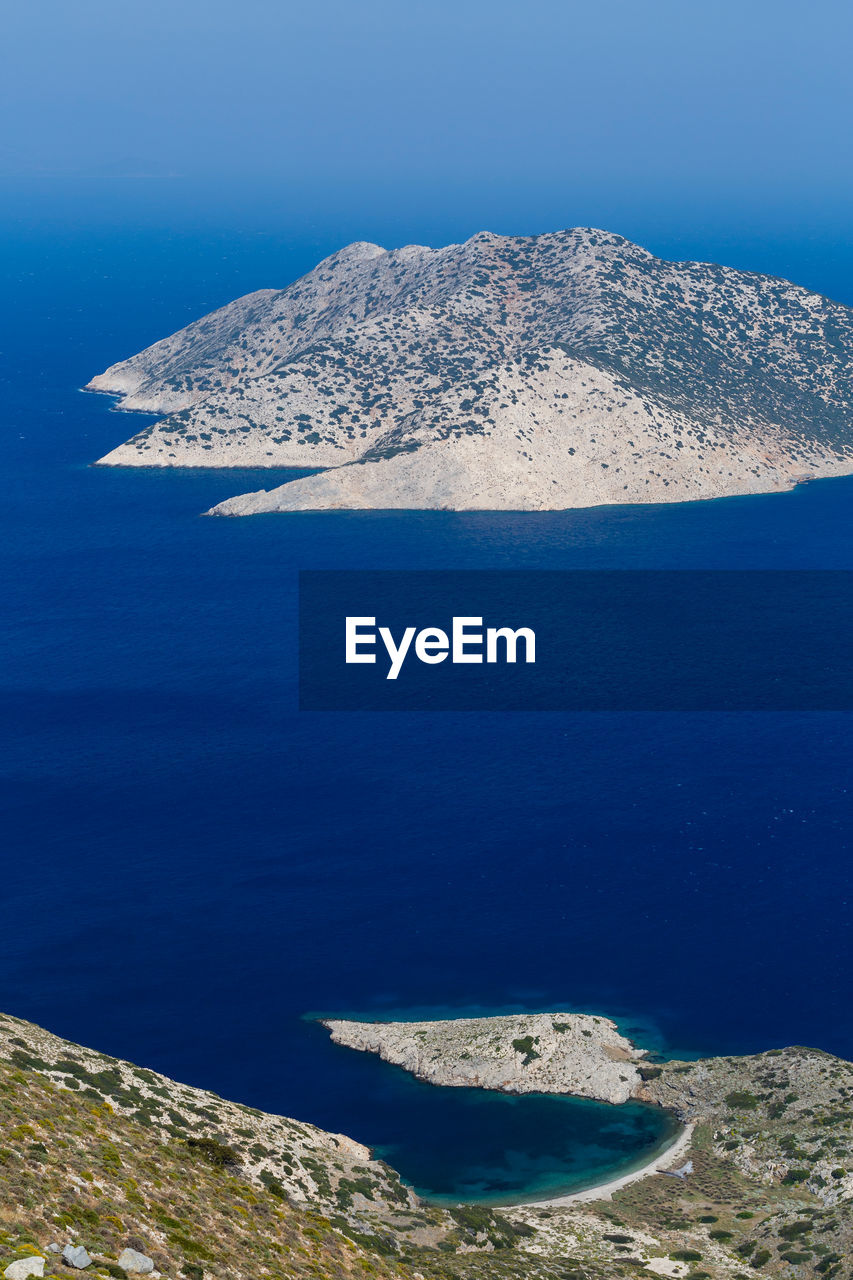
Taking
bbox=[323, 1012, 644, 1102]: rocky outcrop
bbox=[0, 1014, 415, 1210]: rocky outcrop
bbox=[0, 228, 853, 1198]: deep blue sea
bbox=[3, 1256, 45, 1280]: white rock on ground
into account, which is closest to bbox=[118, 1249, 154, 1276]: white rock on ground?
bbox=[3, 1256, 45, 1280]: white rock on ground

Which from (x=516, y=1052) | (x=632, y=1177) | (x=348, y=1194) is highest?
(x=516, y=1052)

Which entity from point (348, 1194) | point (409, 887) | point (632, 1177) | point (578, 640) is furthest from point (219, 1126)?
point (578, 640)

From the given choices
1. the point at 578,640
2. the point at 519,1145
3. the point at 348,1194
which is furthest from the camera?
the point at 578,640

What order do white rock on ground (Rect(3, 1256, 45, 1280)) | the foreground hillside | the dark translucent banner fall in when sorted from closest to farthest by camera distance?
white rock on ground (Rect(3, 1256, 45, 1280)), the foreground hillside, the dark translucent banner

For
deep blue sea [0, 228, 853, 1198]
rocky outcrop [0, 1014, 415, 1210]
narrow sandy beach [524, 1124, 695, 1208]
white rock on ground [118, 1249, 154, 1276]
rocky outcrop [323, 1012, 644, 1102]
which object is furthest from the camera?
deep blue sea [0, 228, 853, 1198]

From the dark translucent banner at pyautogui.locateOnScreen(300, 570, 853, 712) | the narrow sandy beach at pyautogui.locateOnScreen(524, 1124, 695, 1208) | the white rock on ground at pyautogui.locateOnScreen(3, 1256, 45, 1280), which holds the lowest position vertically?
the narrow sandy beach at pyautogui.locateOnScreen(524, 1124, 695, 1208)

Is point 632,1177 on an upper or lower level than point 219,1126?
lower

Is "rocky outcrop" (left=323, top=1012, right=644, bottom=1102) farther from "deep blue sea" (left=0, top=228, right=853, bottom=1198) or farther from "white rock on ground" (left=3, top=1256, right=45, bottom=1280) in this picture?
"white rock on ground" (left=3, top=1256, right=45, bottom=1280)

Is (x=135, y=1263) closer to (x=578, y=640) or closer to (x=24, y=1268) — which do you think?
(x=24, y=1268)
